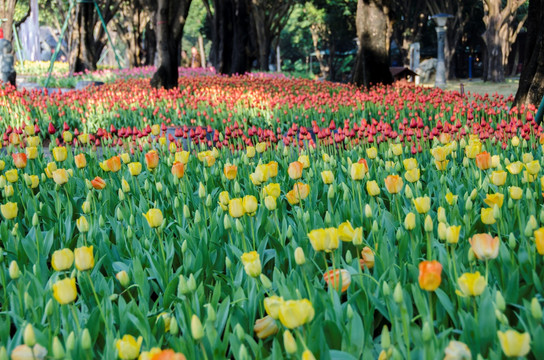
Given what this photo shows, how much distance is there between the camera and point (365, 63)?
46.6 feet

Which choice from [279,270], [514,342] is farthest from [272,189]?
[514,342]

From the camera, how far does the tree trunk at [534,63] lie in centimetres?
725

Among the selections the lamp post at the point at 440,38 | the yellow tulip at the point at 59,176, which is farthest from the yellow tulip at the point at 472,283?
the lamp post at the point at 440,38

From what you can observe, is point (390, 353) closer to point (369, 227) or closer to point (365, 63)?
point (369, 227)

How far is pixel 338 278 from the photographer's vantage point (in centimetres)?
193

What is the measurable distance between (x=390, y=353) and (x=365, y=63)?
13305mm

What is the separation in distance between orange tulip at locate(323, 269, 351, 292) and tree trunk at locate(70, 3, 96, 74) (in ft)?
70.5

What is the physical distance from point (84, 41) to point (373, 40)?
12.9 meters

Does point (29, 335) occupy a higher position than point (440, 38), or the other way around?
point (440, 38)

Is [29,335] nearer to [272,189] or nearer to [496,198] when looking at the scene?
[272,189]

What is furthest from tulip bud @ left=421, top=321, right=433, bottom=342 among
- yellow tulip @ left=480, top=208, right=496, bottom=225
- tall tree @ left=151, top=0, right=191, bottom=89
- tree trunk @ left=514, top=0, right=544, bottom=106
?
tall tree @ left=151, top=0, right=191, bottom=89

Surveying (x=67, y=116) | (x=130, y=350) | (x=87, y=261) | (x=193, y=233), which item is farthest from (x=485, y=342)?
(x=67, y=116)

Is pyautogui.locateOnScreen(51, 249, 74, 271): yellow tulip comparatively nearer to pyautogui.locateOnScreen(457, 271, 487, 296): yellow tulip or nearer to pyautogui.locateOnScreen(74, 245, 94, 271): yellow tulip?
pyautogui.locateOnScreen(74, 245, 94, 271): yellow tulip

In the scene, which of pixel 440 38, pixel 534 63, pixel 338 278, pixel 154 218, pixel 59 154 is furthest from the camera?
pixel 440 38
